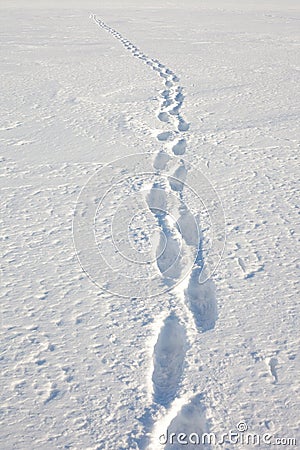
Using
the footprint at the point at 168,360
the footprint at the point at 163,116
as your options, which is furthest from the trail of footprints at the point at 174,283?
the footprint at the point at 163,116

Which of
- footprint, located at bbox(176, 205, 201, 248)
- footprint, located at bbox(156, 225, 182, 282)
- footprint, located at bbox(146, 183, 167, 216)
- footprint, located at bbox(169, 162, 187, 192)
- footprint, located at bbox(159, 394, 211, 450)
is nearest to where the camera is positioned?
footprint, located at bbox(159, 394, 211, 450)

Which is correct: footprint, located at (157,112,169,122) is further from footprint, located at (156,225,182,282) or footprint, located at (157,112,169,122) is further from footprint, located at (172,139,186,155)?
footprint, located at (156,225,182,282)

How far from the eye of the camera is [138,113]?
4941 millimetres

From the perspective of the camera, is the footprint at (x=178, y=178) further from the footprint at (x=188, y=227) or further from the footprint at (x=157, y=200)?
the footprint at (x=188, y=227)

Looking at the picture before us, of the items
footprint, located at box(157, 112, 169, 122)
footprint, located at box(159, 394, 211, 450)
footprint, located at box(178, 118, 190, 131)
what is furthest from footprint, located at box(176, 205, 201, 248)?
footprint, located at box(157, 112, 169, 122)

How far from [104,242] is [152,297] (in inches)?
20.3

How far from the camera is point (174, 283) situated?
2459 mm

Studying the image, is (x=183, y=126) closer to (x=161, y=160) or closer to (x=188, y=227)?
(x=161, y=160)

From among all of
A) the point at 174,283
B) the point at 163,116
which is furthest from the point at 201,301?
the point at 163,116

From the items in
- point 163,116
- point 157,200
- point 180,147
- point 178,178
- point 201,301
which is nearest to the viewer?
point 201,301

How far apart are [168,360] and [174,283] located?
515mm

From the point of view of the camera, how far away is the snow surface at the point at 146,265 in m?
1.79

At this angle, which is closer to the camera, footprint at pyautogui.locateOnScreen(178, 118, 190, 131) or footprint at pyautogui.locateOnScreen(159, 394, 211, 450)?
footprint at pyautogui.locateOnScreen(159, 394, 211, 450)

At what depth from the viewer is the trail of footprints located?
181cm
